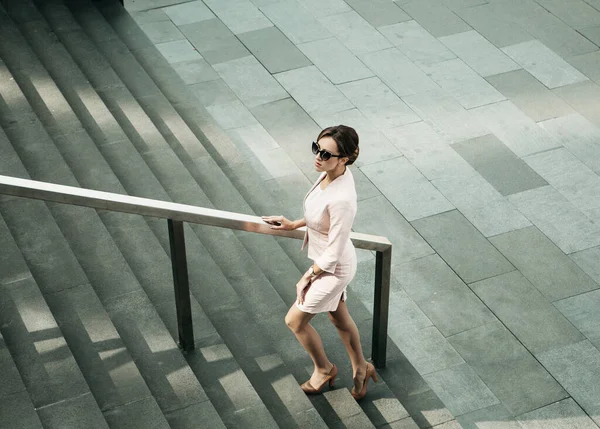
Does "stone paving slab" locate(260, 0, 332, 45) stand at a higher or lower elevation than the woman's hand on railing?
lower

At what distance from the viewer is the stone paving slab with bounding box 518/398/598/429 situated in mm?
6070

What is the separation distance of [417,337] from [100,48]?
14.4ft

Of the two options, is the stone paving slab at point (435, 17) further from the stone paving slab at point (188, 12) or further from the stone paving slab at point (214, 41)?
the stone paving slab at point (188, 12)

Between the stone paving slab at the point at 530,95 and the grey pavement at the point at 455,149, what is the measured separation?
0.8 inches

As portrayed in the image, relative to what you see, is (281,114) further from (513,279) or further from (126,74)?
(513,279)

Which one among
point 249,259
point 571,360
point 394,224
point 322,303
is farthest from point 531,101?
point 322,303

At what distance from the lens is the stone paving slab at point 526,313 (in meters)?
6.74

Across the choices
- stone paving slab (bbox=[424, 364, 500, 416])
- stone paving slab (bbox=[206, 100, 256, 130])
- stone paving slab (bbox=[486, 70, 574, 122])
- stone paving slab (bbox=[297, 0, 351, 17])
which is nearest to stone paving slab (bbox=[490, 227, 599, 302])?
stone paving slab (bbox=[424, 364, 500, 416])

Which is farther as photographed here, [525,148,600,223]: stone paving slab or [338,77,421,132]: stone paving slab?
[338,77,421,132]: stone paving slab

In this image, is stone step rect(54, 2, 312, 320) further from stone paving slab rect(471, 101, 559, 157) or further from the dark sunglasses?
stone paving slab rect(471, 101, 559, 157)

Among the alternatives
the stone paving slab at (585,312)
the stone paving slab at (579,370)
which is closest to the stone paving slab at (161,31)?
the stone paving slab at (585,312)

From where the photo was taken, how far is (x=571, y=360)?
6.59 metres

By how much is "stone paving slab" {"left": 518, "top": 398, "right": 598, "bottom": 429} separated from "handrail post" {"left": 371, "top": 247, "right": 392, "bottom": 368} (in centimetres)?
112

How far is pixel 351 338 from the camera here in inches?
209
